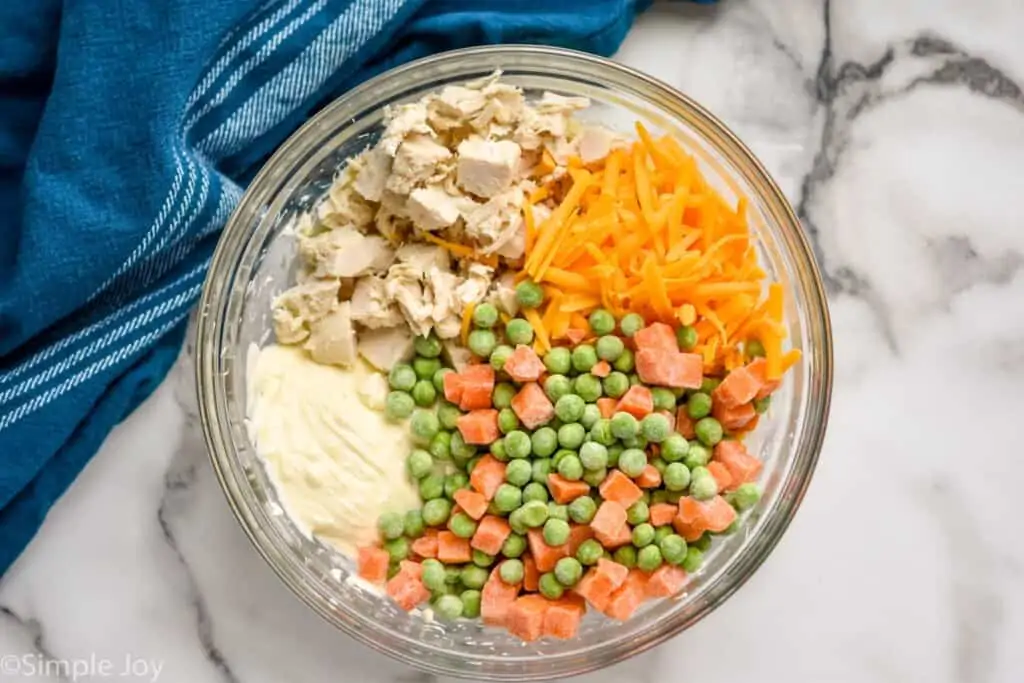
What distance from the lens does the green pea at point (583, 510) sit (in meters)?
1.48

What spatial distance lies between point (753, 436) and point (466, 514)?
0.47m

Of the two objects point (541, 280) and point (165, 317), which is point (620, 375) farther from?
point (165, 317)

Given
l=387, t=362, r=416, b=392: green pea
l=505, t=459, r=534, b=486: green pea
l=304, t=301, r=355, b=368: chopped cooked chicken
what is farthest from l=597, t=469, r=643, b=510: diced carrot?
l=304, t=301, r=355, b=368: chopped cooked chicken

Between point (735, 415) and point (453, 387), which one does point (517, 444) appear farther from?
point (735, 415)

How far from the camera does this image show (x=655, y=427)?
4.82ft

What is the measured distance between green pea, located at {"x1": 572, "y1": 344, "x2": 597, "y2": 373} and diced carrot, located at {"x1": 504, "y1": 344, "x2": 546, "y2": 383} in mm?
57

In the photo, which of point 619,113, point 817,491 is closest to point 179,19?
point 619,113

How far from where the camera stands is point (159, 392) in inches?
67.1

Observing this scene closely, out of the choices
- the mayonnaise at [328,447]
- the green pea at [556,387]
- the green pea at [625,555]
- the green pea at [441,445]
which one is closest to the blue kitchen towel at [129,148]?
the mayonnaise at [328,447]

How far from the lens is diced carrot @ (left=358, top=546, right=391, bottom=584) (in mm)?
1548

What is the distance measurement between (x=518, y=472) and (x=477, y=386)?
0.45 feet

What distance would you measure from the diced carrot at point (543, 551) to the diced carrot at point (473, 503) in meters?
0.07

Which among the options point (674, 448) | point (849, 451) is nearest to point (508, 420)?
point (674, 448)

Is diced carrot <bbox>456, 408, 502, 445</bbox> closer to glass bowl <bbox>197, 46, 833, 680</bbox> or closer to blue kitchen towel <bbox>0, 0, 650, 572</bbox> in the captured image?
glass bowl <bbox>197, 46, 833, 680</bbox>
